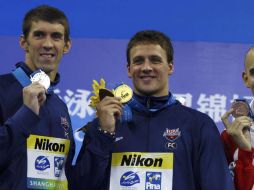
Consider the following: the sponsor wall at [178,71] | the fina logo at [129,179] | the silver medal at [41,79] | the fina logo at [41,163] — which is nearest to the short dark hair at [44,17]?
the silver medal at [41,79]

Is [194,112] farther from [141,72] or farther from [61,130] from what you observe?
[61,130]

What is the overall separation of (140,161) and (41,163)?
0.40m

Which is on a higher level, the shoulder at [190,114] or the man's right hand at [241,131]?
the shoulder at [190,114]

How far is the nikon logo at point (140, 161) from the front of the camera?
229 cm

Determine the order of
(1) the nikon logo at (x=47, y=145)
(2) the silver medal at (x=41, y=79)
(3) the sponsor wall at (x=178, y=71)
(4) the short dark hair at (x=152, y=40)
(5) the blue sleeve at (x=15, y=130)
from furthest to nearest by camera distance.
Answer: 1. (3) the sponsor wall at (x=178, y=71)
2. (4) the short dark hair at (x=152, y=40)
3. (1) the nikon logo at (x=47, y=145)
4. (2) the silver medal at (x=41, y=79)
5. (5) the blue sleeve at (x=15, y=130)

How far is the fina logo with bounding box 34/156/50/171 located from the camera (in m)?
2.31

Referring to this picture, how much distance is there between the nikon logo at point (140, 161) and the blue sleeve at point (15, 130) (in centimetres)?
42

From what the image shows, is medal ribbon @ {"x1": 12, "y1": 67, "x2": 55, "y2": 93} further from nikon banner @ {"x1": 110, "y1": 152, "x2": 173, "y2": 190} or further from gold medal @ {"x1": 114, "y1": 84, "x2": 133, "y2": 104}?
nikon banner @ {"x1": 110, "y1": 152, "x2": 173, "y2": 190}

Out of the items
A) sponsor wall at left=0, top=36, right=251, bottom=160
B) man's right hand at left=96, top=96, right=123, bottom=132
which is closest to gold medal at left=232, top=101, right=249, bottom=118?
man's right hand at left=96, top=96, right=123, bottom=132

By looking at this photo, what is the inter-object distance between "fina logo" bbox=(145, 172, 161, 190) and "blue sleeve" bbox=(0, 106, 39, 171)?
505 mm

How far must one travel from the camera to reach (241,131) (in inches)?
89.9

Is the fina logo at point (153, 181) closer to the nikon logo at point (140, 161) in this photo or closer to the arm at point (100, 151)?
the nikon logo at point (140, 161)

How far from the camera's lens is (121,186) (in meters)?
2.29

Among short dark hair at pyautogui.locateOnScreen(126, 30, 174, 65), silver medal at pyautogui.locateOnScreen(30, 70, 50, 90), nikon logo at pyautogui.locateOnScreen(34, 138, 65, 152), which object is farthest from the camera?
short dark hair at pyautogui.locateOnScreen(126, 30, 174, 65)
